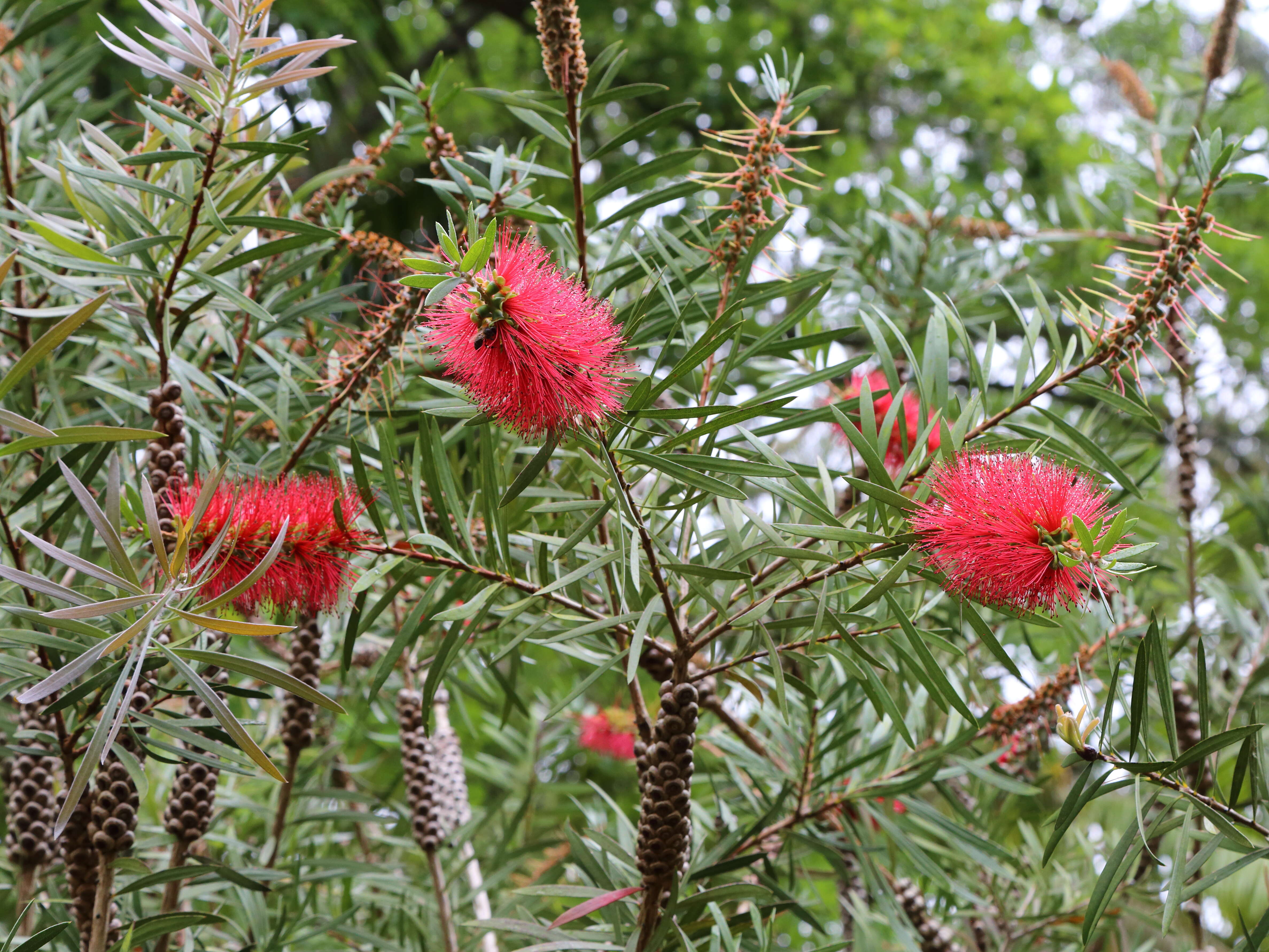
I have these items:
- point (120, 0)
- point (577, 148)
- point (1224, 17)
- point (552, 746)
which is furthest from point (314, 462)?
point (120, 0)

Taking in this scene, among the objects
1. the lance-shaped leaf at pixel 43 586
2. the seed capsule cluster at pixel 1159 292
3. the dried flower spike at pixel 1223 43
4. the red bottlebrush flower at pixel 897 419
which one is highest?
the dried flower spike at pixel 1223 43

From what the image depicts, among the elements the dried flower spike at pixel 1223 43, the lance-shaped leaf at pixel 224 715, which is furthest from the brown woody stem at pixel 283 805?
the dried flower spike at pixel 1223 43

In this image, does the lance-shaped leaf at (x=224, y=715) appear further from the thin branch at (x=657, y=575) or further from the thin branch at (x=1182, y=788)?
the thin branch at (x=1182, y=788)

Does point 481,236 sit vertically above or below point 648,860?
above

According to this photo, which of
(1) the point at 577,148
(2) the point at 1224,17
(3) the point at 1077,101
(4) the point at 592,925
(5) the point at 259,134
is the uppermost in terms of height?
(3) the point at 1077,101

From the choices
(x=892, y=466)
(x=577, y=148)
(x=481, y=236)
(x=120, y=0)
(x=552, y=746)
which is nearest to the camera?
(x=481, y=236)

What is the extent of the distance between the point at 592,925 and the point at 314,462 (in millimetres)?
318

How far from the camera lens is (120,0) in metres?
2.04

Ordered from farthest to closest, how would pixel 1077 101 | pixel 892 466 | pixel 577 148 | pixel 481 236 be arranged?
pixel 1077 101 → pixel 892 466 → pixel 577 148 → pixel 481 236

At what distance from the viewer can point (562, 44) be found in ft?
1.46

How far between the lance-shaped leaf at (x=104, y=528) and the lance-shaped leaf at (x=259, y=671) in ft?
0.11

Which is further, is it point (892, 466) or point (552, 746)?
point (552, 746)

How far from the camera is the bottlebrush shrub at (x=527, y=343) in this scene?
333 millimetres

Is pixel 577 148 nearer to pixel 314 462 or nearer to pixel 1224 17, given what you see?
pixel 314 462
